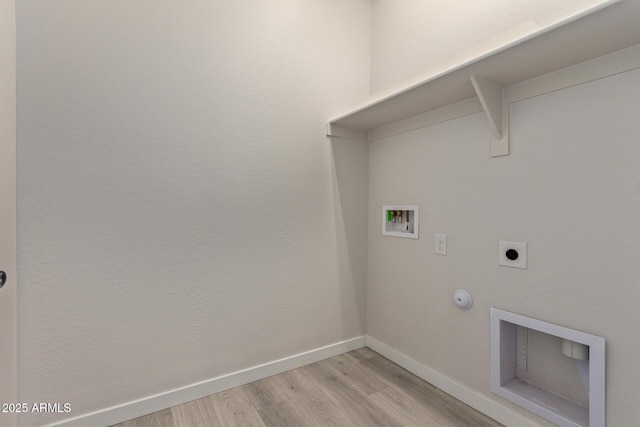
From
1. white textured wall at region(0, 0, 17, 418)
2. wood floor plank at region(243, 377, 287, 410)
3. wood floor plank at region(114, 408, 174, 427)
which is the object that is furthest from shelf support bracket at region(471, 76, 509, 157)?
wood floor plank at region(114, 408, 174, 427)

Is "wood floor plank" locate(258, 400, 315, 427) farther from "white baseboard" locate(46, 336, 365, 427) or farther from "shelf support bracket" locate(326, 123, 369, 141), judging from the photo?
"shelf support bracket" locate(326, 123, 369, 141)

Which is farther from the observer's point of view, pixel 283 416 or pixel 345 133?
pixel 345 133

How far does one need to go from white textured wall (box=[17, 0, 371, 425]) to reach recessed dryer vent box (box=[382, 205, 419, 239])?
1.11 feet

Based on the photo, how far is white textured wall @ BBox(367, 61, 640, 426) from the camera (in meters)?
1.14

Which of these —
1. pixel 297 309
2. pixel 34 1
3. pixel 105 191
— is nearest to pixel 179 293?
pixel 105 191

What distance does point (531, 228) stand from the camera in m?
1.38

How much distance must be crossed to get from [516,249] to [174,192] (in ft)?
5.98

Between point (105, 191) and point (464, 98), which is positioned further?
point (464, 98)

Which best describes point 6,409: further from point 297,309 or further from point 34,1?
point 34,1

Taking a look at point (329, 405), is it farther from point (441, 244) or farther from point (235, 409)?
point (441, 244)

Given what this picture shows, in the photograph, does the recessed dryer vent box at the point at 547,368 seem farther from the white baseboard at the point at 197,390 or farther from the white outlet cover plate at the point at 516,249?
the white baseboard at the point at 197,390

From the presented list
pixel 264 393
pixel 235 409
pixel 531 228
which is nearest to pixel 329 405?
pixel 264 393

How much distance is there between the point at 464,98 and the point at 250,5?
1.44 metres

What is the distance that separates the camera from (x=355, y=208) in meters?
2.29
